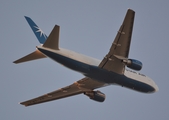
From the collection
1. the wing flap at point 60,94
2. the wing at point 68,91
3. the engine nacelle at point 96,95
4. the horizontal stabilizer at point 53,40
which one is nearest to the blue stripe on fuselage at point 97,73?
the horizontal stabilizer at point 53,40

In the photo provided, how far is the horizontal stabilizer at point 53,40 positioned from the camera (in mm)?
38375

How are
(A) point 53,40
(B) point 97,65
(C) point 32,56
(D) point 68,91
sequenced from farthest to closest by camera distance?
(D) point 68,91 → (B) point 97,65 → (C) point 32,56 → (A) point 53,40

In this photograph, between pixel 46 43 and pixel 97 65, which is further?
pixel 97 65

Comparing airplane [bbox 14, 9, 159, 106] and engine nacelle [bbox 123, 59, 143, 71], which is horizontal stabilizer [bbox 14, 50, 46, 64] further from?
engine nacelle [bbox 123, 59, 143, 71]

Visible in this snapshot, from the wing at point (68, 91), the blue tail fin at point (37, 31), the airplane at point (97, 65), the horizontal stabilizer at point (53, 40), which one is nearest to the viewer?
the horizontal stabilizer at point (53, 40)

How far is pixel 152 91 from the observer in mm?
48188

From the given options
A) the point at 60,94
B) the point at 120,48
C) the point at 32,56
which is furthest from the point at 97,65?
the point at 60,94

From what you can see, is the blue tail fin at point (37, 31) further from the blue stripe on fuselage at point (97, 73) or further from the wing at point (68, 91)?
the wing at point (68, 91)

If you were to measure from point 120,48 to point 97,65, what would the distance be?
4.54 metres

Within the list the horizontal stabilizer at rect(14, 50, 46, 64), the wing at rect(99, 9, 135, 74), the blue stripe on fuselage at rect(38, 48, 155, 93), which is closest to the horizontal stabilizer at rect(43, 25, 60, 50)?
the blue stripe on fuselage at rect(38, 48, 155, 93)

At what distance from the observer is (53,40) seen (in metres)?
40.1

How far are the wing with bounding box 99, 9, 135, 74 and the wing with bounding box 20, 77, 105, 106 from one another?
5901 mm

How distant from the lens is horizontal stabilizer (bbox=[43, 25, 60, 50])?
126 feet

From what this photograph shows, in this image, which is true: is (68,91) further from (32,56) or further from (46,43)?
(46,43)
